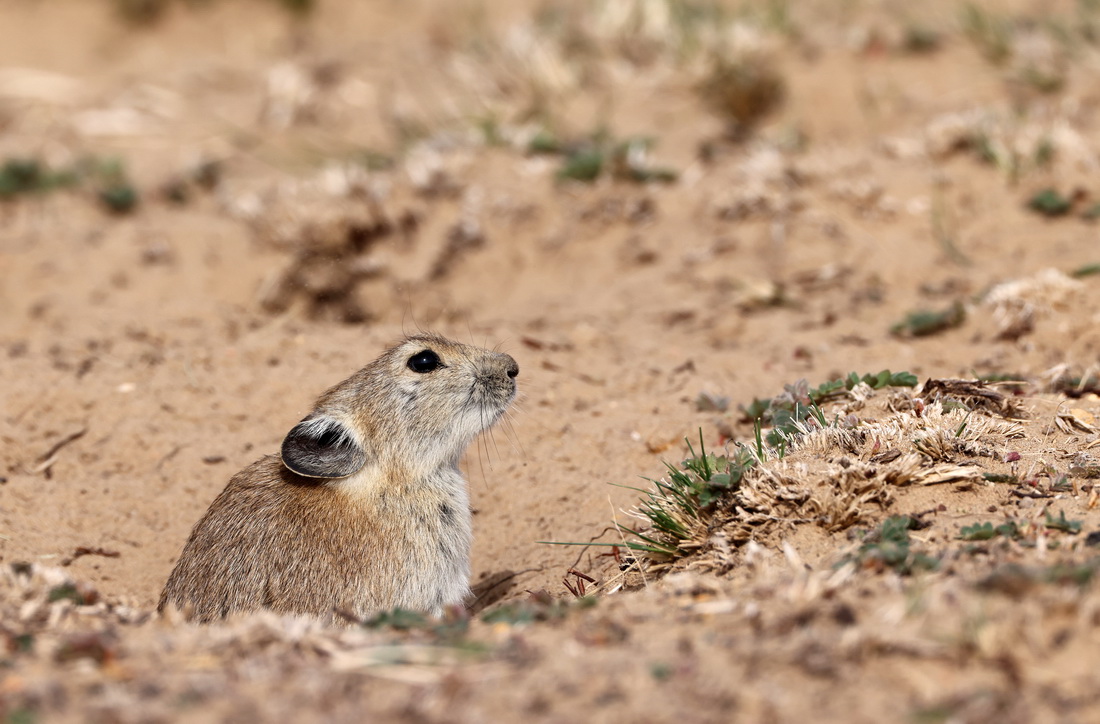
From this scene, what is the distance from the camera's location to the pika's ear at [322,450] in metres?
4.33

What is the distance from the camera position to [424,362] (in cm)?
Result: 474

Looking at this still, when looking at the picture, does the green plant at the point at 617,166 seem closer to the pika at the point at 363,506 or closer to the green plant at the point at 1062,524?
the pika at the point at 363,506

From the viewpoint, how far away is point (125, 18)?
1247cm

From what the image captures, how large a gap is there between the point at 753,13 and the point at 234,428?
20.8 feet

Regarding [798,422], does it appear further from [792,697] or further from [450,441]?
[792,697]

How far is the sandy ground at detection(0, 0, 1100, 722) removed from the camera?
111 inches

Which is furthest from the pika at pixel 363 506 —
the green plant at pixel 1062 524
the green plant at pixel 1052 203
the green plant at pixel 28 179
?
the green plant at pixel 28 179

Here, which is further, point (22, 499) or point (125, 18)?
point (125, 18)

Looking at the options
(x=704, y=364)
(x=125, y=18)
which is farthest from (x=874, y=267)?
(x=125, y=18)

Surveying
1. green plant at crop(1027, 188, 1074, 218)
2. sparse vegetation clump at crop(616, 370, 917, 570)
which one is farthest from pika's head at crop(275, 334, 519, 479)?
green plant at crop(1027, 188, 1074, 218)

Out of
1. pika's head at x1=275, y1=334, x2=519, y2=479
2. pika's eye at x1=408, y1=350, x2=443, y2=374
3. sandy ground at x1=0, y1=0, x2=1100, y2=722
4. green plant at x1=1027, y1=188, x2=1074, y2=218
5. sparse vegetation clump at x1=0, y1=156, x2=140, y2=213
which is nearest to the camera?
sandy ground at x1=0, y1=0, x2=1100, y2=722

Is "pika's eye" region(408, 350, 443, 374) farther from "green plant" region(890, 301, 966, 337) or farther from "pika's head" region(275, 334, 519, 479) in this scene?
"green plant" region(890, 301, 966, 337)

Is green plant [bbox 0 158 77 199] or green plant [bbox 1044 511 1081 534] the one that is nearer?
green plant [bbox 1044 511 1081 534]

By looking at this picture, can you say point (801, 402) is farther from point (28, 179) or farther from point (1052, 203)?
point (28, 179)
